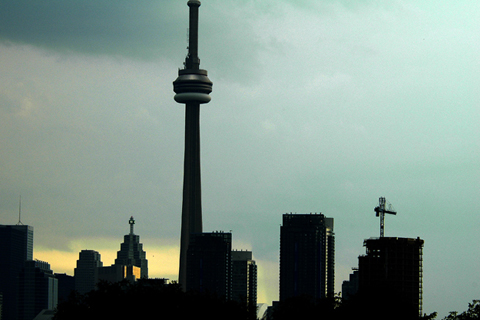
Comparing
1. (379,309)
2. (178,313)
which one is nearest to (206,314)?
(178,313)

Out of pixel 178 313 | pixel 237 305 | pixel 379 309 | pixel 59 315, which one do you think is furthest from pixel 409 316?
pixel 59 315

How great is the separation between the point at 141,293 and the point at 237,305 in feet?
47.5

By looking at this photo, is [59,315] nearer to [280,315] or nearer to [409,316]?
[280,315]

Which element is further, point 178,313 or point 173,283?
point 173,283

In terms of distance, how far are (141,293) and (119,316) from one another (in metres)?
10.0

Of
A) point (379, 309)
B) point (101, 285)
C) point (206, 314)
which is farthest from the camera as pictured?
point (379, 309)

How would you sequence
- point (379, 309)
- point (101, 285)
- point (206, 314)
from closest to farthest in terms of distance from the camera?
1. point (206, 314)
2. point (101, 285)
3. point (379, 309)

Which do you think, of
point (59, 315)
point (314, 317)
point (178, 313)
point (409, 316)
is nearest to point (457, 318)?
point (409, 316)

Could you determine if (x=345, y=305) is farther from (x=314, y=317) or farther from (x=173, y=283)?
(x=173, y=283)

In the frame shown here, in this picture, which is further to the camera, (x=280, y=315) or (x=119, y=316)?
(x=280, y=315)

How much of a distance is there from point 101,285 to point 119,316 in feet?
45.0

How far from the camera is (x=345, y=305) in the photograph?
193000mm

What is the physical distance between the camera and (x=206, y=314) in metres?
162

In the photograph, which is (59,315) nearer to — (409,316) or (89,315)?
(89,315)
